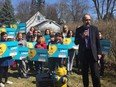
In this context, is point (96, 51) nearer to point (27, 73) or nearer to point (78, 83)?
point (78, 83)

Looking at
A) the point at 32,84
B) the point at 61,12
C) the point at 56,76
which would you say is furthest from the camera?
the point at 61,12

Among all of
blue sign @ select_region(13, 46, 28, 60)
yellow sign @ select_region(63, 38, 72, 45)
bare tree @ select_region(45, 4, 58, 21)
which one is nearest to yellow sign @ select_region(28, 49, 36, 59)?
blue sign @ select_region(13, 46, 28, 60)

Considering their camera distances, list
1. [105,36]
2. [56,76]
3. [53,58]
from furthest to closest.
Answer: [105,36] → [53,58] → [56,76]

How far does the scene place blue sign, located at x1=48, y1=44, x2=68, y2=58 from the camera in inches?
387

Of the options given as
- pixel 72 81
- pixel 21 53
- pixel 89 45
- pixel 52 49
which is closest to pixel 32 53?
pixel 21 53

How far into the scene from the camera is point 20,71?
10.3 metres

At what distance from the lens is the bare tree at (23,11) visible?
77.0 m

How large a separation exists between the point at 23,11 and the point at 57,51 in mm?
69641

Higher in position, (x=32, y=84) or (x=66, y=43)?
(x=66, y=43)

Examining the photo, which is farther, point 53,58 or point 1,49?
point 53,58

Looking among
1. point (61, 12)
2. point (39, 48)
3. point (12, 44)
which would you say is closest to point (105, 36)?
point (39, 48)

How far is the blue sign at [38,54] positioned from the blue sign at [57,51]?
19cm

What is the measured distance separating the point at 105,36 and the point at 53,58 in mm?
5527

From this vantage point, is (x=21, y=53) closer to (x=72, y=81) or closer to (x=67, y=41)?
(x=67, y=41)
